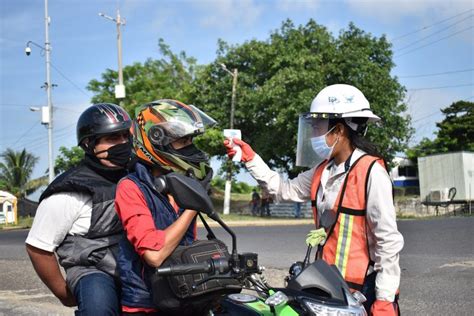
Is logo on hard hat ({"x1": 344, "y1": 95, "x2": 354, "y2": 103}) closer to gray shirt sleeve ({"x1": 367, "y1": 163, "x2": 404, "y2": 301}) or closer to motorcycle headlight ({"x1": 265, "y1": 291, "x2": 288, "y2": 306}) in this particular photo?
gray shirt sleeve ({"x1": 367, "y1": 163, "x2": 404, "y2": 301})

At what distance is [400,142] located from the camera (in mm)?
36312

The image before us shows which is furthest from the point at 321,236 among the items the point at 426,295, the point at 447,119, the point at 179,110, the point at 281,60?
the point at 447,119

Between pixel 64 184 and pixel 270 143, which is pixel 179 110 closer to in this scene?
pixel 64 184

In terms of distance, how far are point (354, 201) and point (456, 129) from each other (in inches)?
2055

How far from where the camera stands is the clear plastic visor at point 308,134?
328 centimetres

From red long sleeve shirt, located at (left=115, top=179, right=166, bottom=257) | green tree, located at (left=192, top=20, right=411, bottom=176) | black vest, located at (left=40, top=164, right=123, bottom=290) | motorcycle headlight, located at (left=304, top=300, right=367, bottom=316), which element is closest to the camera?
motorcycle headlight, located at (left=304, top=300, right=367, bottom=316)

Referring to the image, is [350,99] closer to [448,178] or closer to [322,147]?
[322,147]

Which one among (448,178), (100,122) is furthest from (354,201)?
(448,178)

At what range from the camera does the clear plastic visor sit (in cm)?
328

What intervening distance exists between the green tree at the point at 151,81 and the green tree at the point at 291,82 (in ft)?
11.4

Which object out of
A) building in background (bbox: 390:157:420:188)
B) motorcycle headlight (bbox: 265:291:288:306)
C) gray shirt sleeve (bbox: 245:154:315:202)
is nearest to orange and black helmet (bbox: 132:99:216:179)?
motorcycle headlight (bbox: 265:291:288:306)

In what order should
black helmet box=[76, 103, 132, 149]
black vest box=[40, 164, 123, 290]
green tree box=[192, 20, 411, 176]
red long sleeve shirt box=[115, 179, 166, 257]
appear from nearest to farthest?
red long sleeve shirt box=[115, 179, 166, 257] < black vest box=[40, 164, 123, 290] < black helmet box=[76, 103, 132, 149] < green tree box=[192, 20, 411, 176]

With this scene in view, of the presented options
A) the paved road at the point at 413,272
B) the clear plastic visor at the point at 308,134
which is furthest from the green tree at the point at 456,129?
the clear plastic visor at the point at 308,134

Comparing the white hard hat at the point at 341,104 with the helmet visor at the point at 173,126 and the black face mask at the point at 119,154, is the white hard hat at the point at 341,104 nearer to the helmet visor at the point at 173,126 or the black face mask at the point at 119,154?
the helmet visor at the point at 173,126
